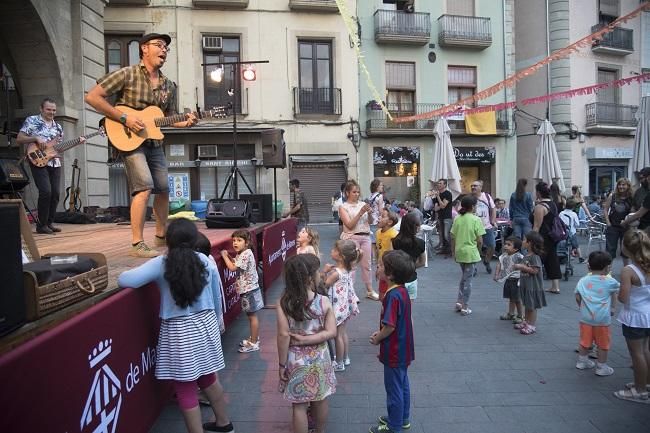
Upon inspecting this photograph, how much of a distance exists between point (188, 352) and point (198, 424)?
0.46 metres

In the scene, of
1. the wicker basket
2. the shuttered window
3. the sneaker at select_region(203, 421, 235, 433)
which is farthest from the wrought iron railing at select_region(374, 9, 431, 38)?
the wicker basket

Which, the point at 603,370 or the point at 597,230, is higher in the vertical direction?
the point at 597,230

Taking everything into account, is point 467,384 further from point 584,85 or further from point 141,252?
point 584,85

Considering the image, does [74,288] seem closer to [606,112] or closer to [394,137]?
[394,137]

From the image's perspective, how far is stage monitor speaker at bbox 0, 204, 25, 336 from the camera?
182cm

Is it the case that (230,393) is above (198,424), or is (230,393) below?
below

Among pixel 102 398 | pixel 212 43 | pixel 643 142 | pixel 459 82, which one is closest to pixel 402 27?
pixel 459 82

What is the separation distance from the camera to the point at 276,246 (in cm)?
818

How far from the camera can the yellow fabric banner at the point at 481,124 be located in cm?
2005

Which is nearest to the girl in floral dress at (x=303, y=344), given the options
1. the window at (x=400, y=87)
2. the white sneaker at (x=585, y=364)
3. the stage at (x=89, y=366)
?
the stage at (x=89, y=366)

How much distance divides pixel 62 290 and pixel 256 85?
1695cm

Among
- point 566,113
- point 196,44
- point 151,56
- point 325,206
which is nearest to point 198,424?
point 151,56

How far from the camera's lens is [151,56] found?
4195 millimetres

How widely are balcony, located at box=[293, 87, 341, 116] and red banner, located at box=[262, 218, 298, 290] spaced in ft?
30.3
